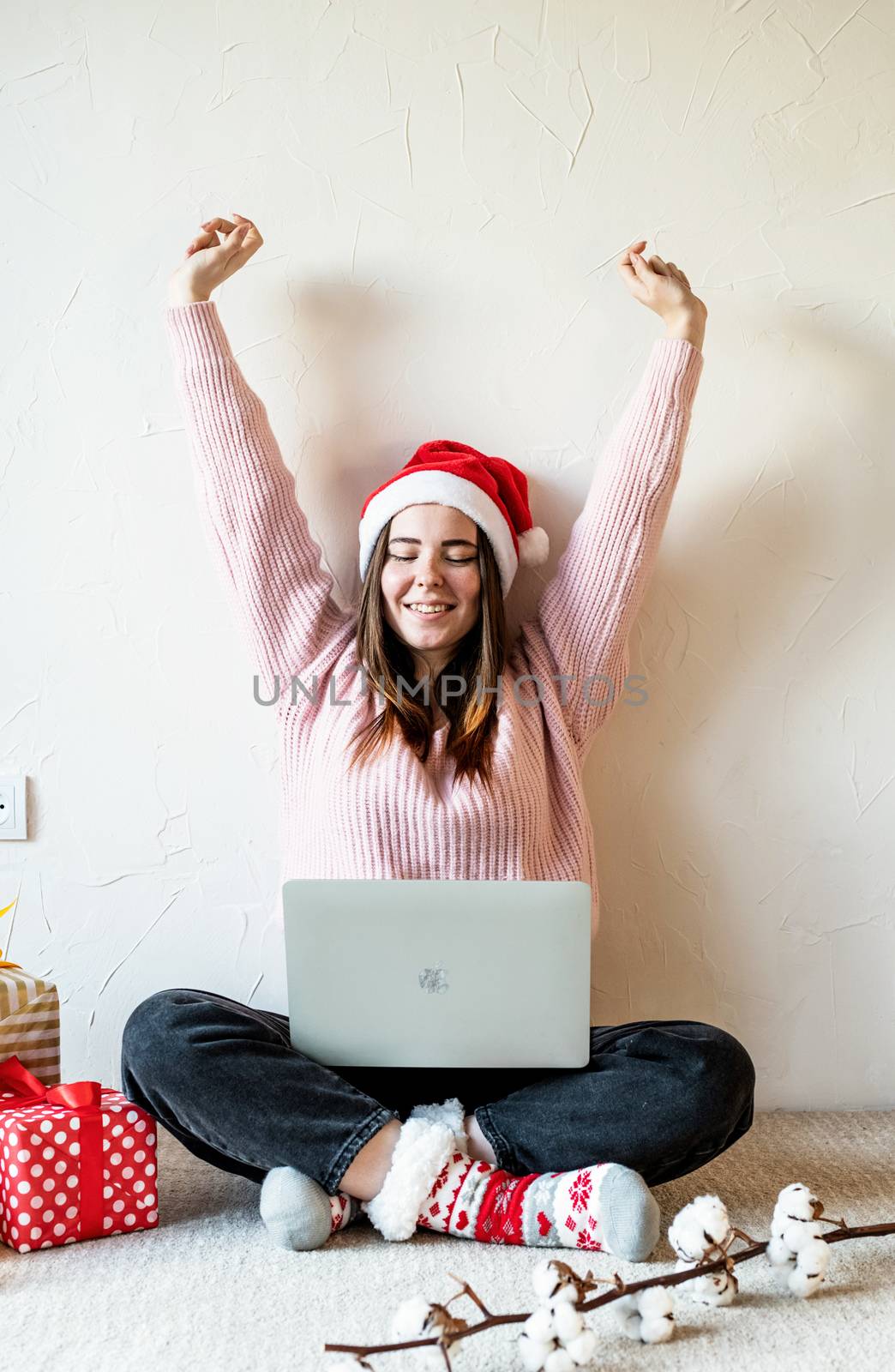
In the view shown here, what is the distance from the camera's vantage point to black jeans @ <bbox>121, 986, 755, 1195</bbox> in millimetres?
1108

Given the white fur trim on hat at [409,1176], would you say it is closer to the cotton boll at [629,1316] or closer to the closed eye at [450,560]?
the cotton boll at [629,1316]

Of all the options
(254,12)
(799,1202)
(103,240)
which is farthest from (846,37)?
(799,1202)

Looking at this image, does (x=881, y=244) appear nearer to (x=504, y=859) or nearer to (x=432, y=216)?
(x=432, y=216)

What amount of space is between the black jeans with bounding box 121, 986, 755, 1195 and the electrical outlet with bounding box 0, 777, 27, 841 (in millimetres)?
336

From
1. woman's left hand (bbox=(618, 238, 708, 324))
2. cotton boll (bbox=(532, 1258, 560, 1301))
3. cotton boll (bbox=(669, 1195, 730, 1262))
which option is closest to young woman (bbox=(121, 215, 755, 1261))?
woman's left hand (bbox=(618, 238, 708, 324))

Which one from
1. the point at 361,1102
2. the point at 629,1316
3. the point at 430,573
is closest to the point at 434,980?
the point at 361,1102

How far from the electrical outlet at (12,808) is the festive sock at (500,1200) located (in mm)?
616

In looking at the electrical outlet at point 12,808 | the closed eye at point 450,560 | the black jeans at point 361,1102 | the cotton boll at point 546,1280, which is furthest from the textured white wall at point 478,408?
the cotton boll at point 546,1280

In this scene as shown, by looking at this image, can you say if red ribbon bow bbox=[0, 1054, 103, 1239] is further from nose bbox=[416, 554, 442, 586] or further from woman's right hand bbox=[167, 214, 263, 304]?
woman's right hand bbox=[167, 214, 263, 304]

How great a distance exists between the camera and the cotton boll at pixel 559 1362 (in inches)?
31.9

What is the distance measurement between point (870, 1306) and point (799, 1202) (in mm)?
105

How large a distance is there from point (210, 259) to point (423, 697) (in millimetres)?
557

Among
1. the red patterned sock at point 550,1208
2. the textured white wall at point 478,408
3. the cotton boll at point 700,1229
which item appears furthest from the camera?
the textured white wall at point 478,408
